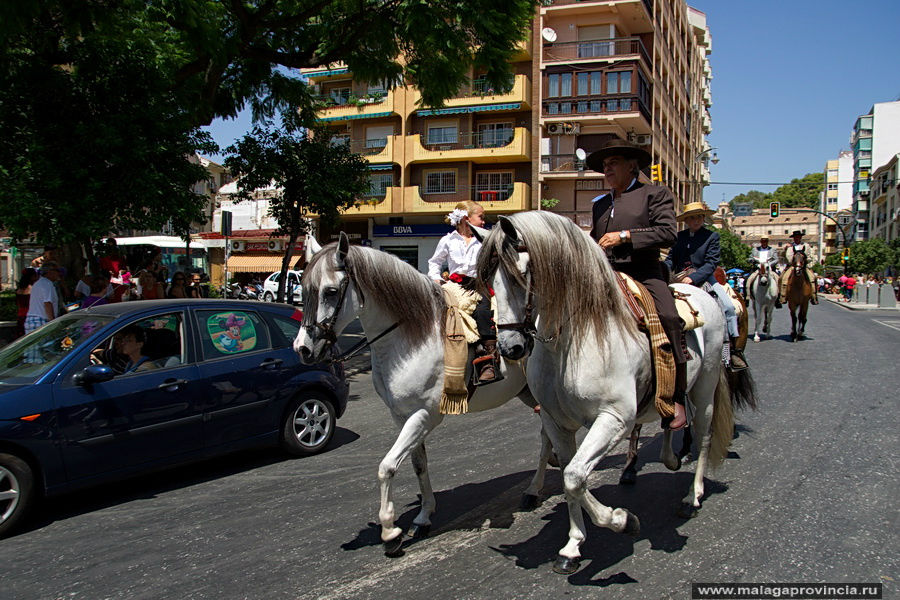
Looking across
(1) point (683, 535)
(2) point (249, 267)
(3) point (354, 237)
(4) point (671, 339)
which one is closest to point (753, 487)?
(1) point (683, 535)

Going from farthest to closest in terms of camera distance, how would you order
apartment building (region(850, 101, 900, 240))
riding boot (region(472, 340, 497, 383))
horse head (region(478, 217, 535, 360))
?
apartment building (region(850, 101, 900, 240)), riding boot (region(472, 340, 497, 383)), horse head (region(478, 217, 535, 360))

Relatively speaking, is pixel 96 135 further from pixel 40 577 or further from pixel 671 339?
pixel 671 339

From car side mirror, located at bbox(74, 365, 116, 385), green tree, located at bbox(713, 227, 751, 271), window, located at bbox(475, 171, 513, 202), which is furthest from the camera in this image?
green tree, located at bbox(713, 227, 751, 271)

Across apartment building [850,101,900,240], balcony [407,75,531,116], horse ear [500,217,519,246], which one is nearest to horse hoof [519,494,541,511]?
horse ear [500,217,519,246]

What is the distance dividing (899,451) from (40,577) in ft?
23.7

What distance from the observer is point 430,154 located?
37375 millimetres

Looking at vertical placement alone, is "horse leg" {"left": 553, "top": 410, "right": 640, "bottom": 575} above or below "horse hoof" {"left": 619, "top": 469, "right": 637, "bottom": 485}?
above

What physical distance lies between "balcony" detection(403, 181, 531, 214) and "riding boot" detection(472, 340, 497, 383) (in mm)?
31906

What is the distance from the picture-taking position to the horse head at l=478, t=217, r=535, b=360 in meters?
3.21

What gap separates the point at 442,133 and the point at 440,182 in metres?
3.02

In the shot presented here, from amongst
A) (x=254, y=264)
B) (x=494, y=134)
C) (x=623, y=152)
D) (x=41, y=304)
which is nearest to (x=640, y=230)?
(x=623, y=152)

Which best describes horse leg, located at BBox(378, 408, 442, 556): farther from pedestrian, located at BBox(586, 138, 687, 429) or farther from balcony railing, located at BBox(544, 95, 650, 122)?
balcony railing, located at BBox(544, 95, 650, 122)

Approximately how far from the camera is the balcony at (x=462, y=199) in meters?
35.9

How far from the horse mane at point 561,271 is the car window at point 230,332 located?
11.6ft
